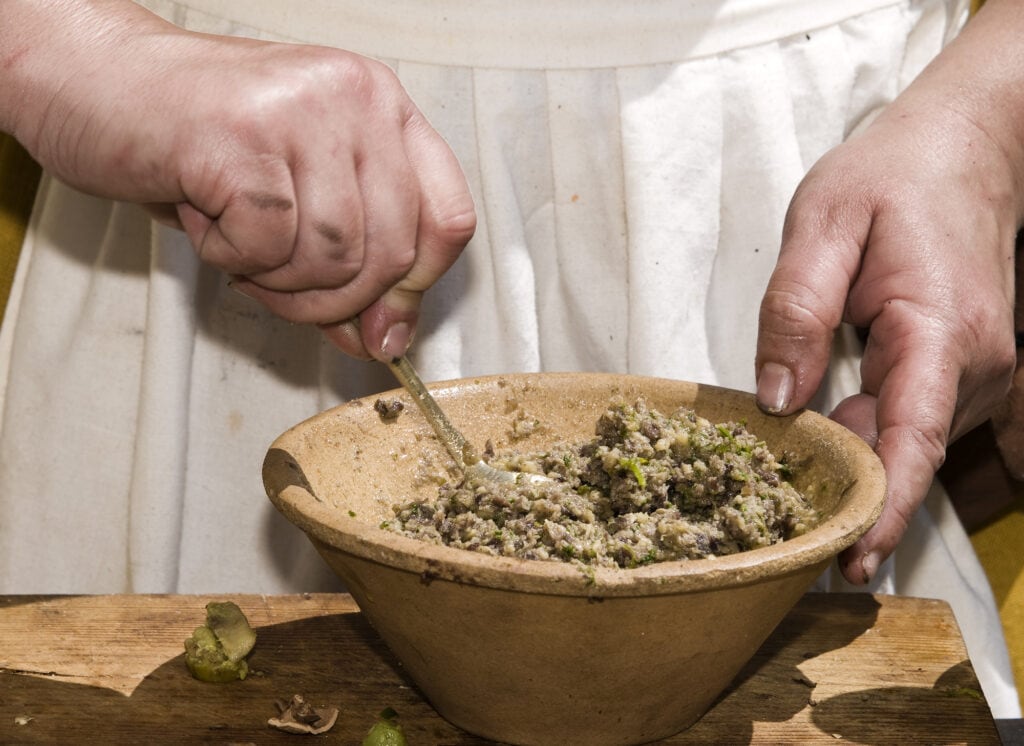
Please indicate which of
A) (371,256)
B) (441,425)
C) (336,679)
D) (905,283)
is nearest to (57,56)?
(371,256)

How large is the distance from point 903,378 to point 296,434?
587mm

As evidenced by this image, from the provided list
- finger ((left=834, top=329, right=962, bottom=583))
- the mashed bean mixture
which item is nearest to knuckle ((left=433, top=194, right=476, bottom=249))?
the mashed bean mixture

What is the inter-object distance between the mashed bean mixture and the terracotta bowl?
5 cm

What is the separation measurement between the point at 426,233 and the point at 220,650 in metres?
0.43

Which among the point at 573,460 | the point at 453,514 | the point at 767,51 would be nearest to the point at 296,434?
the point at 453,514

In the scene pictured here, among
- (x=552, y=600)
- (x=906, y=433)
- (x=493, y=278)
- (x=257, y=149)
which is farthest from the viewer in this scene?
(x=493, y=278)

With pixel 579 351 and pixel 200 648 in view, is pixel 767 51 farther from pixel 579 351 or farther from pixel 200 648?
pixel 200 648

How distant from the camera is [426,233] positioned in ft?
3.72

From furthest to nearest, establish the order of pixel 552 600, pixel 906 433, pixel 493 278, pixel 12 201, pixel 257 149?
pixel 12 201, pixel 493 278, pixel 906 433, pixel 257 149, pixel 552 600

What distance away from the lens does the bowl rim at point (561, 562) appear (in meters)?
0.81

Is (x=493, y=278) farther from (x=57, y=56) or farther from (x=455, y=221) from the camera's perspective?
(x=57, y=56)

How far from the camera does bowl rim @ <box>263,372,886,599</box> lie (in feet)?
2.67

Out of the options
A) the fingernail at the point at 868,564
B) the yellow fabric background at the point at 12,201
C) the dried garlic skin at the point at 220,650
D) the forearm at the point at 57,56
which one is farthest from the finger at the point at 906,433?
the yellow fabric background at the point at 12,201

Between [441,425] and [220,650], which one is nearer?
[220,650]
